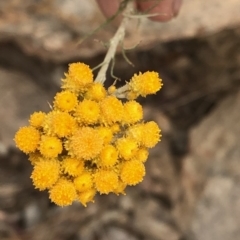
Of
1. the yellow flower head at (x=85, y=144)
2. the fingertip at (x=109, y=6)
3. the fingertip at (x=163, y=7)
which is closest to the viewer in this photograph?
the yellow flower head at (x=85, y=144)

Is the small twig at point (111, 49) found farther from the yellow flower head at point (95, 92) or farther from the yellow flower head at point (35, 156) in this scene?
the yellow flower head at point (35, 156)

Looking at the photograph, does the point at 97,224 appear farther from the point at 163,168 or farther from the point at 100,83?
the point at 100,83

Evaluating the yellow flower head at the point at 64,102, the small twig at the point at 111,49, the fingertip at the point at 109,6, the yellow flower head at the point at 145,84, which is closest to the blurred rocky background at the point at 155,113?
the fingertip at the point at 109,6

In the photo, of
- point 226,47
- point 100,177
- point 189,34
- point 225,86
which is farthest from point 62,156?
point 225,86

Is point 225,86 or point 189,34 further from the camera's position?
point 225,86

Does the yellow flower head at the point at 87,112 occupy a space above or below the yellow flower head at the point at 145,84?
below

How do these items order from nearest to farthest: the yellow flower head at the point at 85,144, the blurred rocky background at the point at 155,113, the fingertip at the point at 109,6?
the yellow flower head at the point at 85,144 < the fingertip at the point at 109,6 < the blurred rocky background at the point at 155,113

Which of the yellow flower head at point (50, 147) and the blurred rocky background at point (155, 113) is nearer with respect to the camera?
the yellow flower head at point (50, 147)

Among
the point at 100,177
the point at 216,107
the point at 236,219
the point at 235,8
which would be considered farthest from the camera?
the point at 216,107

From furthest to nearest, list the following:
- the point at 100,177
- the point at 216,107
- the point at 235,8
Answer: the point at 216,107
the point at 235,8
the point at 100,177
